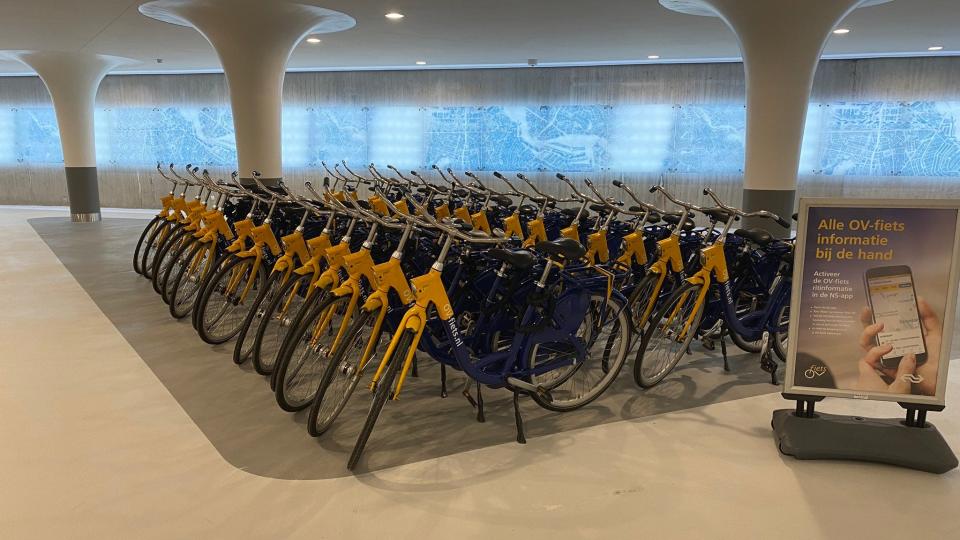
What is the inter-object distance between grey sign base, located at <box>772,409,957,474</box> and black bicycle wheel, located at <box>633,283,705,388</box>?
0.70m

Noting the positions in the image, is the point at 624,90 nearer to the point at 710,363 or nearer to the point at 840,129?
the point at 840,129

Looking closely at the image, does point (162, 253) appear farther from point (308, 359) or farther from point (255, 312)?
point (308, 359)

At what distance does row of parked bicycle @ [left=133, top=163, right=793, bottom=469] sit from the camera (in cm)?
260

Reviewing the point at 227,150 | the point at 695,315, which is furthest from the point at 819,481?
the point at 227,150

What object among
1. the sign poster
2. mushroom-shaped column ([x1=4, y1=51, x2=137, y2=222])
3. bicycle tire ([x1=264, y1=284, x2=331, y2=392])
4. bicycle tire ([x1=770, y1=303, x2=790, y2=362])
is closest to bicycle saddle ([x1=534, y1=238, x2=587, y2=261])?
the sign poster

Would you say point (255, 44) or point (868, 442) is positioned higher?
point (255, 44)

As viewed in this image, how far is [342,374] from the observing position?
2617 millimetres

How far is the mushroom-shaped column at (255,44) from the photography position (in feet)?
20.5

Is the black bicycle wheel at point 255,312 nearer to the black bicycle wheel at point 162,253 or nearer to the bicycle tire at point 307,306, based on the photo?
the bicycle tire at point 307,306

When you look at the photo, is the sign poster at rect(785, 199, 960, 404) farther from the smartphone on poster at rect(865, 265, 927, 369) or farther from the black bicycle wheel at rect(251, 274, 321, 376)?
the black bicycle wheel at rect(251, 274, 321, 376)

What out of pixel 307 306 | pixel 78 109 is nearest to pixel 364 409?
pixel 307 306

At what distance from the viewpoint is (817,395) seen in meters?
2.62

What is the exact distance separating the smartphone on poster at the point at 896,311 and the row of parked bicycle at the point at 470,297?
73cm

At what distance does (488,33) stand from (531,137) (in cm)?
378
